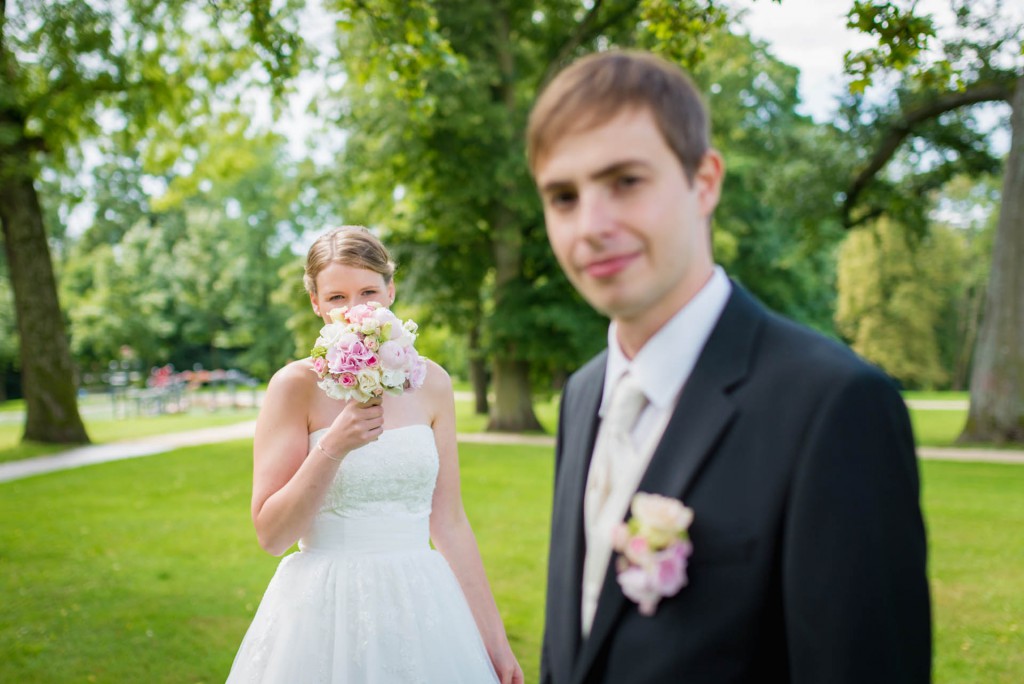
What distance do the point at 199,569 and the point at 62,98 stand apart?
38.9 ft

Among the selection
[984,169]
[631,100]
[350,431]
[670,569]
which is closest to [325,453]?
[350,431]

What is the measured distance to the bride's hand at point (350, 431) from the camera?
2.92m

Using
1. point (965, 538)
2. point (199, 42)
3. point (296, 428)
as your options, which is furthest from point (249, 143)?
point (296, 428)

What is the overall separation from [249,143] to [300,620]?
69.3ft

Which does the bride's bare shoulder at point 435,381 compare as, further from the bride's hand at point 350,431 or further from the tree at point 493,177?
the tree at point 493,177

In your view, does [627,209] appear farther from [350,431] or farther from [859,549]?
[350,431]

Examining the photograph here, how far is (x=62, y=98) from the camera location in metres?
16.9

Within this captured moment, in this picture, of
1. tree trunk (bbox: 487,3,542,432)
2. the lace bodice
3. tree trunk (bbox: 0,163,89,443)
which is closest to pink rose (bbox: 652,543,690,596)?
the lace bodice

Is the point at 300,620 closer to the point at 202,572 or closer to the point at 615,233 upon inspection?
the point at 615,233

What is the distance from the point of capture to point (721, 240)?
23656 millimetres

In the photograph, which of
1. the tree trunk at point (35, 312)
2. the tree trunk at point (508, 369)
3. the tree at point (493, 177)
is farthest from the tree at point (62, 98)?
the tree trunk at point (508, 369)

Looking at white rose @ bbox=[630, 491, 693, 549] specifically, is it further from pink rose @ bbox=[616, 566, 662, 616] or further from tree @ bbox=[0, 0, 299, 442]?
tree @ bbox=[0, 0, 299, 442]

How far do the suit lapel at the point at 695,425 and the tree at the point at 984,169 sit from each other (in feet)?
40.3

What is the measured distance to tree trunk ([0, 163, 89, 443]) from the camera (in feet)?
62.3
